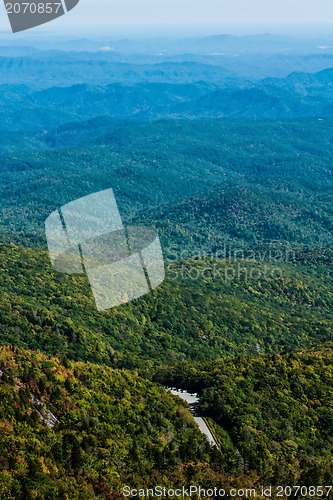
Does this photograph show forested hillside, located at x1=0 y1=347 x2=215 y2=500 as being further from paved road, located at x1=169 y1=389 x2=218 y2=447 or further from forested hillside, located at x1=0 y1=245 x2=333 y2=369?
forested hillside, located at x1=0 y1=245 x2=333 y2=369

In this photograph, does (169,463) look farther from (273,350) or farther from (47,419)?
(273,350)

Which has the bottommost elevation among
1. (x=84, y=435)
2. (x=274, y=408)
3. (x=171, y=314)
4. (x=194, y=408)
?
(x=171, y=314)

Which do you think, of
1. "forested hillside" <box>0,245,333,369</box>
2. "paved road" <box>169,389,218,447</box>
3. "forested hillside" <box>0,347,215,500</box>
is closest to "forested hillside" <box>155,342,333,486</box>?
"paved road" <box>169,389,218,447</box>

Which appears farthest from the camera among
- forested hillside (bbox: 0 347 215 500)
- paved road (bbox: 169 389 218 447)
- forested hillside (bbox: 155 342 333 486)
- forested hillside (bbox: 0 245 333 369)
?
forested hillside (bbox: 0 245 333 369)

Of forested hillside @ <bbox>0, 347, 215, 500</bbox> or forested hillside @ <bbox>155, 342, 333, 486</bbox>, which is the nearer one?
forested hillside @ <bbox>0, 347, 215, 500</bbox>

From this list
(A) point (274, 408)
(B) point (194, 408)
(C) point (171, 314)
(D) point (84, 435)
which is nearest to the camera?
(D) point (84, 435)

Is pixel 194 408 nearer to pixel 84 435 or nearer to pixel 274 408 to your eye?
pixel 274 408

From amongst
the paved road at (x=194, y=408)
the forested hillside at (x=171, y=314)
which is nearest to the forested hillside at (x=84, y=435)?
the paved road at (x=194, y=408)

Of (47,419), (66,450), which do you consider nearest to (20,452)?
(66,450)

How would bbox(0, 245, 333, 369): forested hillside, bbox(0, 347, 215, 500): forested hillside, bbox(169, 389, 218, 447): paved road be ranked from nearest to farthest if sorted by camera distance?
bbox(0, 347, 215, 500): forested hillside
bbox(169, 389, 218, 447): paved road
bbox(0, 245, 333, 369): forested hillside

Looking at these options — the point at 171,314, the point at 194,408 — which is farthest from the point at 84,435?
the point at 171,314
